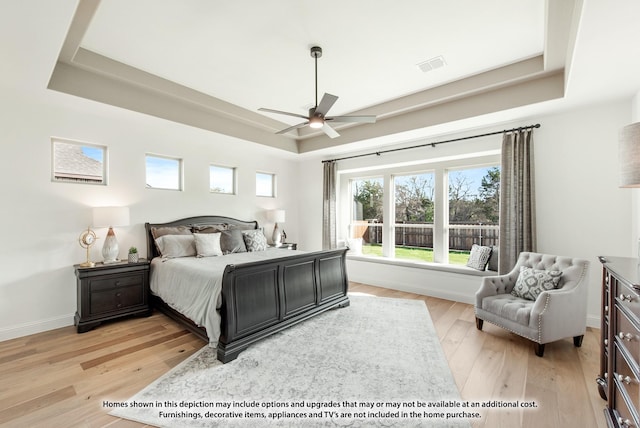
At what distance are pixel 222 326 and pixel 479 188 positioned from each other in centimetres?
426

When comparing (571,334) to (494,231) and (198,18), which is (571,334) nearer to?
(494,231)

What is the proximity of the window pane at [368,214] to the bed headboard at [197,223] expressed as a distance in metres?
2.15

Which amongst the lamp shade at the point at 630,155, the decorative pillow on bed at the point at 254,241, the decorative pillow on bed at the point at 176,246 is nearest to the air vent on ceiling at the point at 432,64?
the lamp shade at the point at 630,155

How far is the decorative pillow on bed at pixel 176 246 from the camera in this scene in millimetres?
3895

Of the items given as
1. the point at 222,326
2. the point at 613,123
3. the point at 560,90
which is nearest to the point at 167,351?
the point at 222,326

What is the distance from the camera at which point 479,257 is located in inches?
169

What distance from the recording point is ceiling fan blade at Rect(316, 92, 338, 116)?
2.60 m

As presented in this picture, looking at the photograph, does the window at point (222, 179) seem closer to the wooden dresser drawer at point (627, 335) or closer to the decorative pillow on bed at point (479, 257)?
the decorative pillow on bed at point (479, 257)

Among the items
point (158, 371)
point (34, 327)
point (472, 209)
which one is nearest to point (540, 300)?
point (472, 209)

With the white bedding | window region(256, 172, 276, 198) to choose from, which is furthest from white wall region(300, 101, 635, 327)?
window region(256, 172, 276, 198)

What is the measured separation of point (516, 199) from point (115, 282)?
5292 millimetres

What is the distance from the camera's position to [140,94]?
11.7 ft

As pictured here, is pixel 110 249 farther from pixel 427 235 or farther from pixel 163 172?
pixel 427 235

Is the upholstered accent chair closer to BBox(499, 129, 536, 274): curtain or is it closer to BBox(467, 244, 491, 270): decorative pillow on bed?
BBox(499, 129, 536, 274): curtain
